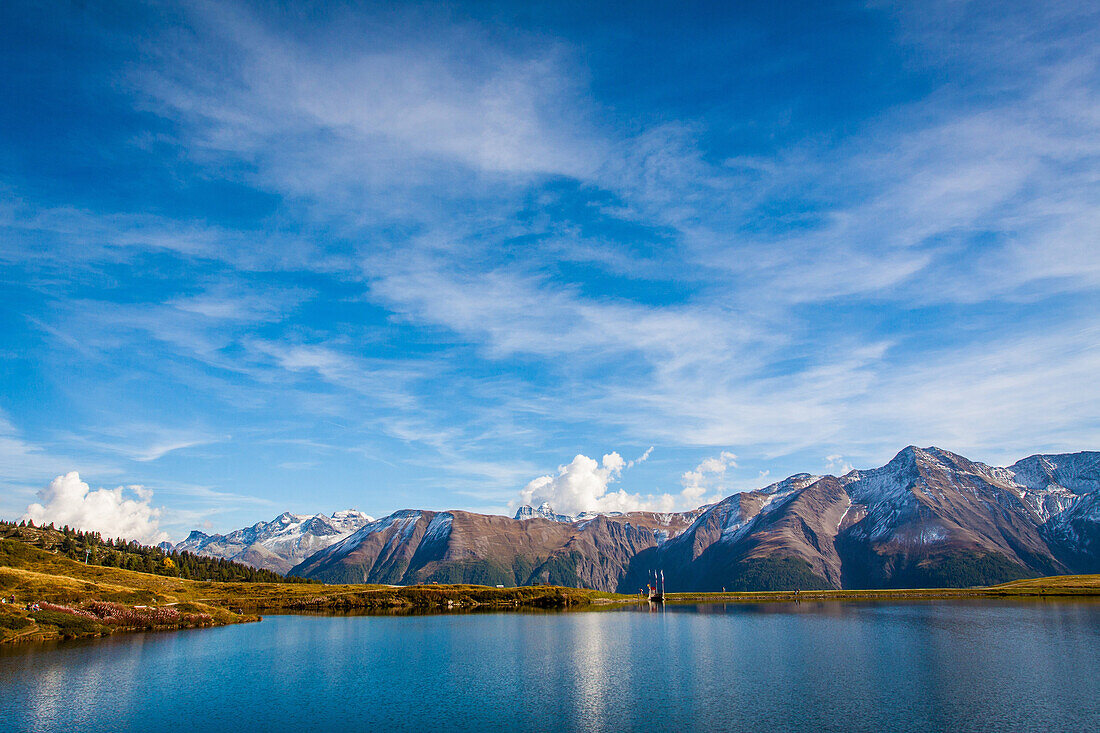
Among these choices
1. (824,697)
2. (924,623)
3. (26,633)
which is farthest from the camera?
(924,623)

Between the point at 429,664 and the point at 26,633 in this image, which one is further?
the point at 26,633

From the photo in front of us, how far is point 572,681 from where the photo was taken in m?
71.1

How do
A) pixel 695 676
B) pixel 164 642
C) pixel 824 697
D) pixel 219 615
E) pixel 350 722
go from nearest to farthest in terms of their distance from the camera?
pixel 350 722 < pixel 824 697 < pixel 695 676 < pixel 164 642 < pixel 219 615

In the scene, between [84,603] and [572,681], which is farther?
[84,603]

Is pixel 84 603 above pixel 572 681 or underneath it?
above

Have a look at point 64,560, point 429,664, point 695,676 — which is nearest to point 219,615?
point 64,560

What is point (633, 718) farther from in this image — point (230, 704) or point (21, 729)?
point (21, 729)

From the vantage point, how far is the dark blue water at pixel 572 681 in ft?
174

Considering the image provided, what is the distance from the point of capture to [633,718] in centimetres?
5428

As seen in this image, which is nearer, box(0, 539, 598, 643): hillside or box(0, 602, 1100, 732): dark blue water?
box(0, 602, 1100, 732): dark blue water

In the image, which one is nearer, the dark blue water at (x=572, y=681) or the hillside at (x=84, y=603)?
the dark blue water at (x=572, y=681)

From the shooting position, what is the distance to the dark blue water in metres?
53.1

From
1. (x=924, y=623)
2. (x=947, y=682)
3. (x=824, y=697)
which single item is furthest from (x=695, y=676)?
(x=924, y=623)

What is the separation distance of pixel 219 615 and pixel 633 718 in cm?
12717
